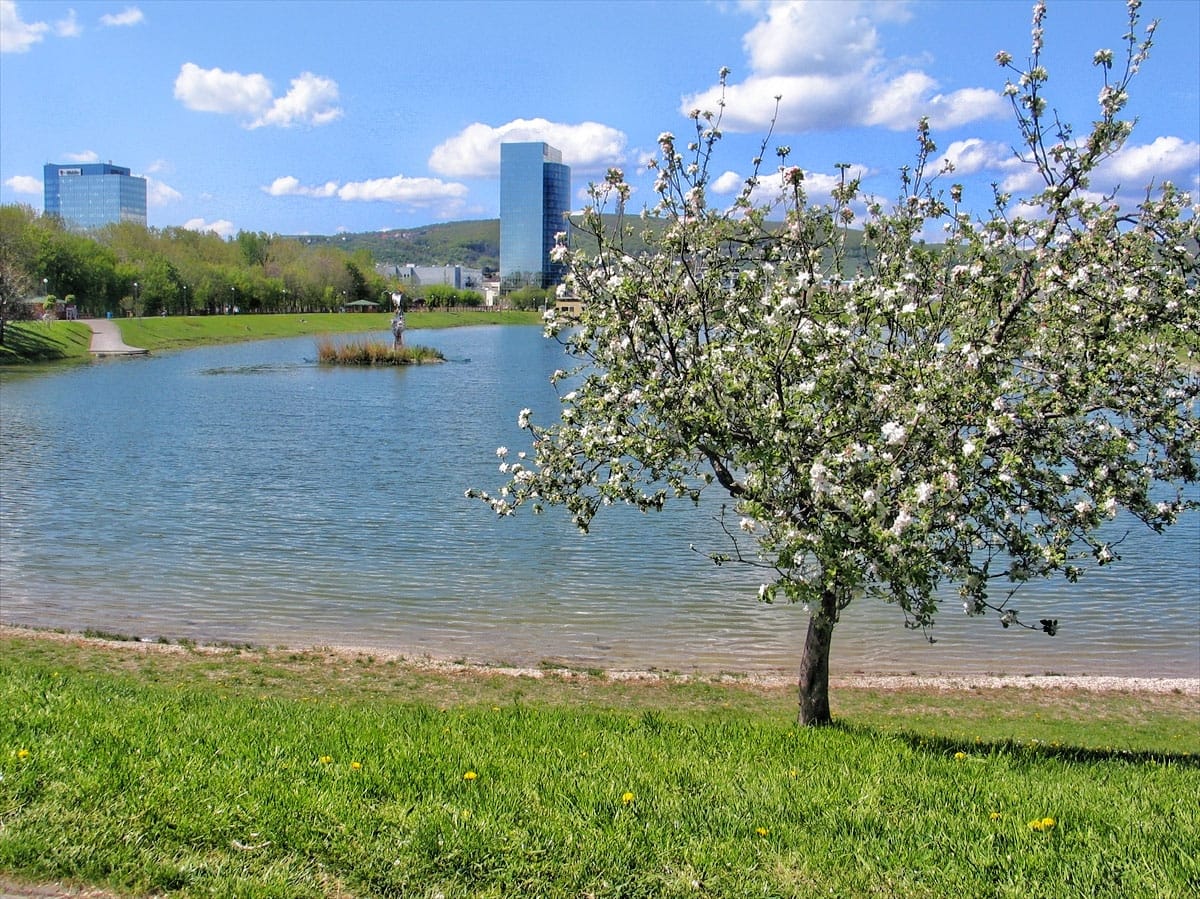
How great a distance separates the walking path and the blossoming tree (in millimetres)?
82921

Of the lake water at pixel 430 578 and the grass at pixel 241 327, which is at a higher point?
the grass at pixel 241 327

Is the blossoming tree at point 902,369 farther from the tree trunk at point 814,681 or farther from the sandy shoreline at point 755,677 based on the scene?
the sandy shoreline at point 755,677

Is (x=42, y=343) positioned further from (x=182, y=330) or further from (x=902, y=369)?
(x=902, y=369)

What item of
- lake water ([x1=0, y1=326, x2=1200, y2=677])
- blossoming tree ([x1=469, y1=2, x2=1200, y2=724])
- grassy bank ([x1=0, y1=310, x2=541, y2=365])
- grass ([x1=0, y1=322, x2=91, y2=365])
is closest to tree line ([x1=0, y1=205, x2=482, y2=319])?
grass ([x1=0, y1=322, x2=91, y2=365])

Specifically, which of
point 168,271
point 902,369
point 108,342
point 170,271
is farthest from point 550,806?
point 170,271

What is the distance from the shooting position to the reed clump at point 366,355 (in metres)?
77.9

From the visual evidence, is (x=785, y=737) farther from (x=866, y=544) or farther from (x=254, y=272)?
(x=254, y=272)

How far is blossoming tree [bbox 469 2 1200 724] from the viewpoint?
282 inches

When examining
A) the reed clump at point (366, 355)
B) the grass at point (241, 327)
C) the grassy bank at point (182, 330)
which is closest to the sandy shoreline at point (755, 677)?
the grassy bank at point (182, 330)

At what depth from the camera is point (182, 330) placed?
106 metres

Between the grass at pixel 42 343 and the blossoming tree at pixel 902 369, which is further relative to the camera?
the grass at pixel 42 343

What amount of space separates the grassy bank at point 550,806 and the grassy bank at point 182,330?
103ft

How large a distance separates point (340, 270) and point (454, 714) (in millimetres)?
172049

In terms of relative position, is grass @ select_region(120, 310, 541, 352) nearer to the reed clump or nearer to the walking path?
the walking path
